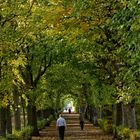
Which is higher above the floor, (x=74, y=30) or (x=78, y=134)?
(x=74, y=30)

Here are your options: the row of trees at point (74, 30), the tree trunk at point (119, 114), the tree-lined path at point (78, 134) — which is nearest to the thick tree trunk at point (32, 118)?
the tree-lined path at point (78, 134)

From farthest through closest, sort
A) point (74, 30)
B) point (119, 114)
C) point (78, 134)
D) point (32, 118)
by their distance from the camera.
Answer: point (78, 134) → point (32, 118) → point (119, 114) → point (74, 30)

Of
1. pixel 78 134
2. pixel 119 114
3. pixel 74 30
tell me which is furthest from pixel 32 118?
pixel 74 30

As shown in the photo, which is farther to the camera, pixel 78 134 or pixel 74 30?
pixel 78 134

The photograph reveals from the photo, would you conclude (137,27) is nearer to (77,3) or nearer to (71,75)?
(77,3)

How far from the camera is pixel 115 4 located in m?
15.2

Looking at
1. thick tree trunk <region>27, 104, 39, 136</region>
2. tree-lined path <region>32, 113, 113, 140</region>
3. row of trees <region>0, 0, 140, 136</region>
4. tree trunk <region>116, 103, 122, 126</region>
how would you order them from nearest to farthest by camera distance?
1. row of trees <region>0, 0, 140, 136</region>
2. tree-lined path <region>32, 113, 113, 140</region>
3. tree trunk <region>116, 103, 122, 126</region>
4. thick tree trunk <region>27, 104, 39, 136</region>

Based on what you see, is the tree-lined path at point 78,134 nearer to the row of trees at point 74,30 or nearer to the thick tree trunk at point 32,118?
the thick tree trunk at point 32,118

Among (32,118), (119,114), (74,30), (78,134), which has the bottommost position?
(78,134)

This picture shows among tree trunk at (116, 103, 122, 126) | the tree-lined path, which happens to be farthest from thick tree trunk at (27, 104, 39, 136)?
tree trunk at (116, 103, 122, 126)

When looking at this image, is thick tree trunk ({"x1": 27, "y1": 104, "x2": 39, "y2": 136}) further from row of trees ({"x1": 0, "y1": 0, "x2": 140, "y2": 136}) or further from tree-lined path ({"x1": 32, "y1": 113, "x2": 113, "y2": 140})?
row of trees ({"x1": 0, "y1": 0, "x2": 140, "y2": 136})

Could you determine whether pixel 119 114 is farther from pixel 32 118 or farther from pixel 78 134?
pixel 32 118

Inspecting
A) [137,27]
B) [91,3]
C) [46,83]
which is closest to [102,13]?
[91,3]

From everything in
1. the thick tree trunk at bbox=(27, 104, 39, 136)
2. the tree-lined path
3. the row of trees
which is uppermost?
the row of trees
